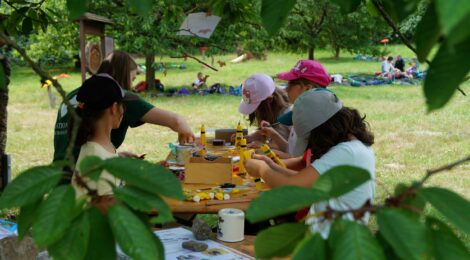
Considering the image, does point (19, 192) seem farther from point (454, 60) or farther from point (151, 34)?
point (151, 34)

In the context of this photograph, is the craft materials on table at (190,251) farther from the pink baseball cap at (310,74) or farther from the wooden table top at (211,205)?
the pink baseball cap at (310,74)

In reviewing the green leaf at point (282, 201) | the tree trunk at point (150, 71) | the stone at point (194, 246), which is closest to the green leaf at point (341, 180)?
the green leaf at point (282, 201)

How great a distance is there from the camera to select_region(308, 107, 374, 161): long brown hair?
7.96 feet

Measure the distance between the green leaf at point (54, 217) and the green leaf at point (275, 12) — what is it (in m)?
0.46

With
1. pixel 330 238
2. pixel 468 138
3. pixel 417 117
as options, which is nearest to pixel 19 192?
pixel 330 238

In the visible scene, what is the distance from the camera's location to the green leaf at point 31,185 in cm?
77

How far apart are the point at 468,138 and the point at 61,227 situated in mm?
8643

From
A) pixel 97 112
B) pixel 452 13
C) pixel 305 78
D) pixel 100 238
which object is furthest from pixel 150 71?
pixel 452 13

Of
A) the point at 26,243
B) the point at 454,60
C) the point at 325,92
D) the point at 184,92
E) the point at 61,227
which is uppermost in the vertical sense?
the point at 454,60

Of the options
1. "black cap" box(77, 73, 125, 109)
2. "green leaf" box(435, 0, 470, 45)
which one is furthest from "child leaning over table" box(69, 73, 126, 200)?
"green leaf" box(435, 0, 470, 45)

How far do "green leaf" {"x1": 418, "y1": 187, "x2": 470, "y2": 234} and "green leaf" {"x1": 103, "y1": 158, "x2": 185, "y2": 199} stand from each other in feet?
1.02

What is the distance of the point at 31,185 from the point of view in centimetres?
78

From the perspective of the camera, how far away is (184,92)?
15195 millimetres

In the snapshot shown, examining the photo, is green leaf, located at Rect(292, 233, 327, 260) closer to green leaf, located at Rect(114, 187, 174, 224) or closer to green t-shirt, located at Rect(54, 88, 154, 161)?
green leaf, located at Rect(114, 187, 174, 224)
